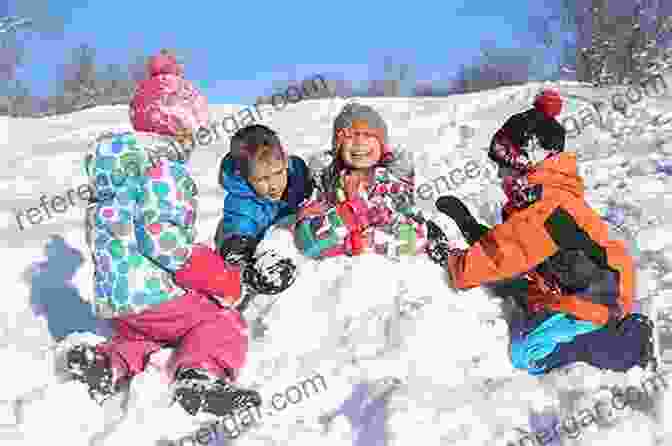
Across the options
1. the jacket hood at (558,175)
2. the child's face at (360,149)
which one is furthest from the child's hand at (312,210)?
the jacket hood at (558,175)

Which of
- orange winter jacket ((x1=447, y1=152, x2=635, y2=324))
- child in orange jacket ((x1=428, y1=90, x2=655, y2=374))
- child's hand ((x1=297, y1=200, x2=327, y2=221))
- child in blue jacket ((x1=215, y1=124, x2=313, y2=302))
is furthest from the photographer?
child's hand ((x1=297, y1=200, x2=327, y2=221))

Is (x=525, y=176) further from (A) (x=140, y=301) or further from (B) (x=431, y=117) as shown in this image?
(B) (x=431, y=117)

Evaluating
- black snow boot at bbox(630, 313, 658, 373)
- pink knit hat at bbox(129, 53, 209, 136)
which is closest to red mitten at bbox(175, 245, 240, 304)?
pink knit hat at bbox(129, 53, 209, 136)

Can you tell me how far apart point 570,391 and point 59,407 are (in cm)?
202

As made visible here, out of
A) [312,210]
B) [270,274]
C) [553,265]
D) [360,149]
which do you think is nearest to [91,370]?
[270,274]

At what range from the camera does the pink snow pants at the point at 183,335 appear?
277 centimetres

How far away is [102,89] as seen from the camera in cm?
2947

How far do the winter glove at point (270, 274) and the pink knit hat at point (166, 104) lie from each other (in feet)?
2.35

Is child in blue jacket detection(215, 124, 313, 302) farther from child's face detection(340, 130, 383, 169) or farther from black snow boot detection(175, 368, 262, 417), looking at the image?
black snow boot detection(175, 368, 262, 417)

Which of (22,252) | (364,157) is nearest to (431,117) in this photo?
(364,157)

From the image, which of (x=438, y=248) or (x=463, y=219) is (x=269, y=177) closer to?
(x=438, y=248)

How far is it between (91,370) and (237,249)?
1.02 metres

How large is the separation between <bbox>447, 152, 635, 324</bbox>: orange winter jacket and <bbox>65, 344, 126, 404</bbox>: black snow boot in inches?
65.1

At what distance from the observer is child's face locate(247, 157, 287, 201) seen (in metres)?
3.47
